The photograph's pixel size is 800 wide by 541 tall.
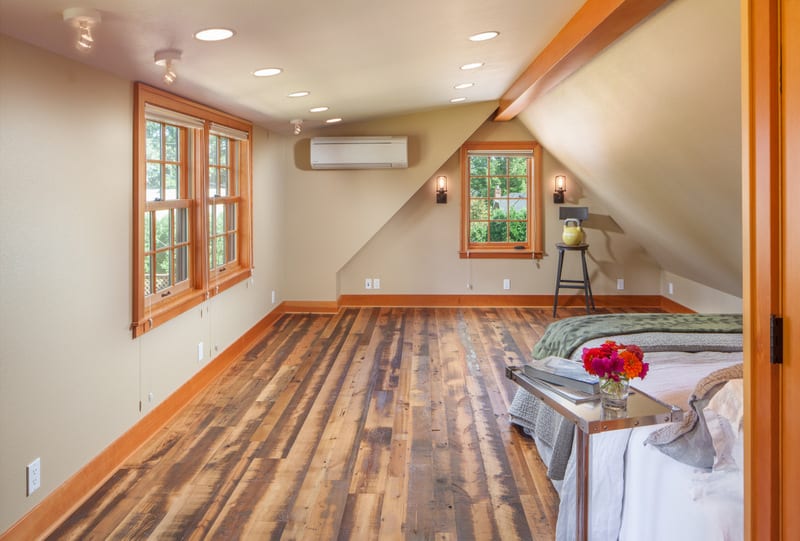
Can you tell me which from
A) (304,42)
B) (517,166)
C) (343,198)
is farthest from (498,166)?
(304,42)

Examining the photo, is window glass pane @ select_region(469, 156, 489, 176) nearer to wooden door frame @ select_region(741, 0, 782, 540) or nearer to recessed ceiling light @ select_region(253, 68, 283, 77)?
recessed ceiling light @ select_region(253, 68, 283, 77)

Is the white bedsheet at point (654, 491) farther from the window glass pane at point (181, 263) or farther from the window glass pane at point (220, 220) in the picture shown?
the window glass pane at point (220, 220)

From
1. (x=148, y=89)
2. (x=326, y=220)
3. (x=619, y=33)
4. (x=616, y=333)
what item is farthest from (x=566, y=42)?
(x=326, y=220)

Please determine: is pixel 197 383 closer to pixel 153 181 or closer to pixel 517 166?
pixel 153 181

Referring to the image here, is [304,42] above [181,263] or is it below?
above

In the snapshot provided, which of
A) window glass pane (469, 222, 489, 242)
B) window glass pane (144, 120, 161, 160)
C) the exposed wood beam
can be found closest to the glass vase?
the exposed wood beam

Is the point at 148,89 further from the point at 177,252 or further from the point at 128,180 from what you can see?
the point at 177,252

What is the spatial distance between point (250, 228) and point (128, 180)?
8.49ft

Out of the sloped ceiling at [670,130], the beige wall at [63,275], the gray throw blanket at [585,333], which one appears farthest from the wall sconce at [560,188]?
the beige wall at [63,275]

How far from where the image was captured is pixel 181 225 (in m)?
4.78

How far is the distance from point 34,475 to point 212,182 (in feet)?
10.4

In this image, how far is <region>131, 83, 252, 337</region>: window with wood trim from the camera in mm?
3820

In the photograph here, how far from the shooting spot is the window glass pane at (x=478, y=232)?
26.8 ft

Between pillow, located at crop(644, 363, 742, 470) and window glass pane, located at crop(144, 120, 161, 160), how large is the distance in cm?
336
